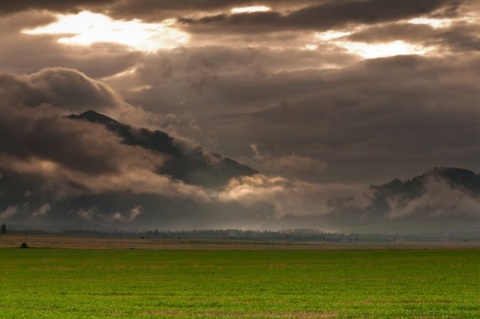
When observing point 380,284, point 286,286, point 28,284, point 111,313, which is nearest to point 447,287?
point 380,284

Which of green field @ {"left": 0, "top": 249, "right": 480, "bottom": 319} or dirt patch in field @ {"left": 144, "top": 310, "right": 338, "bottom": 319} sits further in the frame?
green field @ {"left": 0, "top": 249, "right": 480, "bottom": 319}

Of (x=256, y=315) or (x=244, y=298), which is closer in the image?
(x=256, y=315)

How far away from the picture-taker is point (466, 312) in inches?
1822

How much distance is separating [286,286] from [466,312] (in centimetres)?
2778

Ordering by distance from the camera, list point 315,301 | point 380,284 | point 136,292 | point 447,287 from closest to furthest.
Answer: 1. point 315,301
2. point 136,292
3. point 447,287
4. point 380,284

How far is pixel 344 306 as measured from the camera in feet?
167

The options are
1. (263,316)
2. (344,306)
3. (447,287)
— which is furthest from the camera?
(447,287)

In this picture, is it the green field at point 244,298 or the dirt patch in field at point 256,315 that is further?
the green field at point 244,298

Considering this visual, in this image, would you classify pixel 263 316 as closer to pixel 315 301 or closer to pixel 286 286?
pixel 315 301

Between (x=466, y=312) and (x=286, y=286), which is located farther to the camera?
(x=286, y=286)

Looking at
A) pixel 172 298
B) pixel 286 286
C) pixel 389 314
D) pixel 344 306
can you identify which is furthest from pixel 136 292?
pixel 389 314

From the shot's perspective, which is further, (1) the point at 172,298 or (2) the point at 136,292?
(2) the point at 136,292

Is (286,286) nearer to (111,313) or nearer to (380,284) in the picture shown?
(380,284)

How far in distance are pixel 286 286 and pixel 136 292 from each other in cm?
1521
